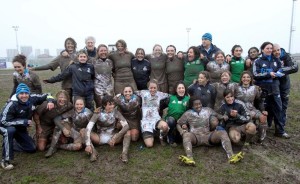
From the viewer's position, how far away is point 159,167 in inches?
195

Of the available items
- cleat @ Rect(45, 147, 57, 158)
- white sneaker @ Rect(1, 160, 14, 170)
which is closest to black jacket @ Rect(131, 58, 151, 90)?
cleat @ Rect(45, 147, 57, 158)

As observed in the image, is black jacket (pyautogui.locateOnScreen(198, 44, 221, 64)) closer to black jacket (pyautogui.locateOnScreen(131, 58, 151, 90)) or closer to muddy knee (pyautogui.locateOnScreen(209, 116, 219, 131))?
black jacket (pyautogui.locateOnScreen(131, 58, 151, 90))

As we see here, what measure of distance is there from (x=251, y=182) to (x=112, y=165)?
246cm

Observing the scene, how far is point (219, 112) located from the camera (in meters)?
5.98

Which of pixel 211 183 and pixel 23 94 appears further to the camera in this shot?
pixel 23 94

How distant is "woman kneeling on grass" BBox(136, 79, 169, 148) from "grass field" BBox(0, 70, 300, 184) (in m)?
0.25

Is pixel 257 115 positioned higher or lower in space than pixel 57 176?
higher

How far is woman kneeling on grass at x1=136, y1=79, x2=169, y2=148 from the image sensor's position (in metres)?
5.96

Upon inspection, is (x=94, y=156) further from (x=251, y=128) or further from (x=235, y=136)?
(x=251, y=128)

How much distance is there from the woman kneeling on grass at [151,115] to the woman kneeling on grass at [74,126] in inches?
48.3

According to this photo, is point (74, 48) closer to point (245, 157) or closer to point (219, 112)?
point (219, 112)

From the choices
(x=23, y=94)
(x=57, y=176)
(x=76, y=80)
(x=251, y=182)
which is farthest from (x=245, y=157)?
(x=23, y=94)

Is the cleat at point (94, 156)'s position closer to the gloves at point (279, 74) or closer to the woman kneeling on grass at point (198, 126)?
the woman kneeling on grass at point (198, 126)

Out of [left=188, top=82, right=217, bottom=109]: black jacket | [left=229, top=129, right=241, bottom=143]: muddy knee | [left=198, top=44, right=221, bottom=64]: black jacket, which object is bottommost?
[left=229, top=129, right=241, bottom=143]: muddy knee
